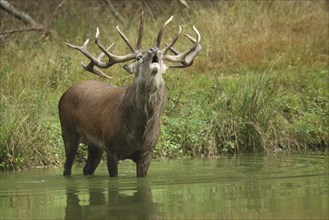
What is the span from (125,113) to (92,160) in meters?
1.18

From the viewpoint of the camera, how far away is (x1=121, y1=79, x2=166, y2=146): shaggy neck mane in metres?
11.8

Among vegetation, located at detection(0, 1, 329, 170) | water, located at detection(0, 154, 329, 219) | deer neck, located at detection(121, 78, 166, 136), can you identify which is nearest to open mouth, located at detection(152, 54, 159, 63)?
deer neck, located at detection(121, 78, 166, 136)

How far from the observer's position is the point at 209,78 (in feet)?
59.2

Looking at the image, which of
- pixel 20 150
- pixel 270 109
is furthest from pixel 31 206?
pixel 270 109

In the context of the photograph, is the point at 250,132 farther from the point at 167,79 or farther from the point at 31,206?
the point at 31,206

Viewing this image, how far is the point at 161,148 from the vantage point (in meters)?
14.9

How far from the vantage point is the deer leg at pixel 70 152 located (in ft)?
43.2

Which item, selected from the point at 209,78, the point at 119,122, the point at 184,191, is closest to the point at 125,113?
the point at 119,122

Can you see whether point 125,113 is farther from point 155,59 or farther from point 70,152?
point 70,152

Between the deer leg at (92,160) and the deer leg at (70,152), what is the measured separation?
190 mm

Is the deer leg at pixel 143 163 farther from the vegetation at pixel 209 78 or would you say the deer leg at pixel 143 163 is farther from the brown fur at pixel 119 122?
the vegetation at pixel 209 78

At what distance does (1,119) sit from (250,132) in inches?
146

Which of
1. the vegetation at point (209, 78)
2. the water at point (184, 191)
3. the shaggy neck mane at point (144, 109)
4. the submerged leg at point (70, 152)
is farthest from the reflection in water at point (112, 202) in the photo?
the vegetation at point (209, 78)

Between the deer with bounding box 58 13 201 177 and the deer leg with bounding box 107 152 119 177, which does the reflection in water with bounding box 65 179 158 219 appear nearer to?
the deer leg with bounding box 107 152 119 177
